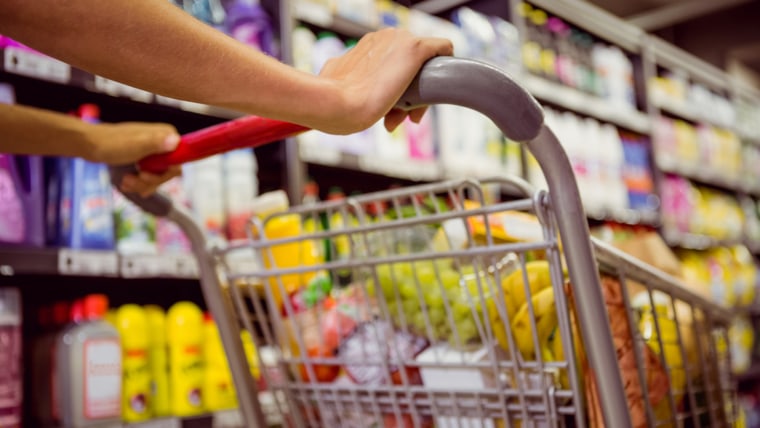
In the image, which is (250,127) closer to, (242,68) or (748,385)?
(242,68)

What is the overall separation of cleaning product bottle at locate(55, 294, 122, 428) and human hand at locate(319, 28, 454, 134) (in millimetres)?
1162

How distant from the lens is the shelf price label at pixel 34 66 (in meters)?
1.62

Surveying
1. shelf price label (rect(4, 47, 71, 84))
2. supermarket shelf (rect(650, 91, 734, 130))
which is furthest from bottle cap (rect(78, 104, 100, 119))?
supermarket shelf (rect(650, 91, 734, 130))

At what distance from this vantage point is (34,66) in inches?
65.0

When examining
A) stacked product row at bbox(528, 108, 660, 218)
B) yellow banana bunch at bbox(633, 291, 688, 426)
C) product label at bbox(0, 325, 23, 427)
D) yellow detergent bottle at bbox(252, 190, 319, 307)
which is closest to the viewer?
yellow banana bunch at bbox(633, 291, 688, 426)

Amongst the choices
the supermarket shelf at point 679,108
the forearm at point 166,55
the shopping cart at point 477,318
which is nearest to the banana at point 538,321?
the shopping cart at point 477,318

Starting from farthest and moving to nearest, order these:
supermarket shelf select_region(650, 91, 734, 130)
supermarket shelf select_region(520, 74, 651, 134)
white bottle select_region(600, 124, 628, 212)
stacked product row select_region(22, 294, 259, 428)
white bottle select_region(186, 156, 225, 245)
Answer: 1. supermarket shelf select_region(650, 91, 734, 130)
2. white bottle select_region(600, 124, 628, 212)
3. supermarket shelf select_region(520, 74, 651, 134)
4. white bottle select_region(186, 156, 225, 245)
5. stacked product row select_region(22, 294, 259, 428)

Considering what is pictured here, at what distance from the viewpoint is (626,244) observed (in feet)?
6.28

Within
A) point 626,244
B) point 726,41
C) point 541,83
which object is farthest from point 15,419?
point 726,41

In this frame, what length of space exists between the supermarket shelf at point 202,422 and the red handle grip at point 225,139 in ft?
2.96

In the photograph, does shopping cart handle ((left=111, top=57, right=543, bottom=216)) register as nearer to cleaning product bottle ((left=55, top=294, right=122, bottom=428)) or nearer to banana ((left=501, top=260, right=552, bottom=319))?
banana ((left=501, top=260, right=552, bottom=319))

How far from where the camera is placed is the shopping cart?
0.78 meters

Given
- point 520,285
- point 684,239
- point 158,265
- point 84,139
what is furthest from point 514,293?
point 684,239

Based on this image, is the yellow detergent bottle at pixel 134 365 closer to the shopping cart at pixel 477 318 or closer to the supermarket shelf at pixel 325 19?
the shopping cart at pixel 477 318
